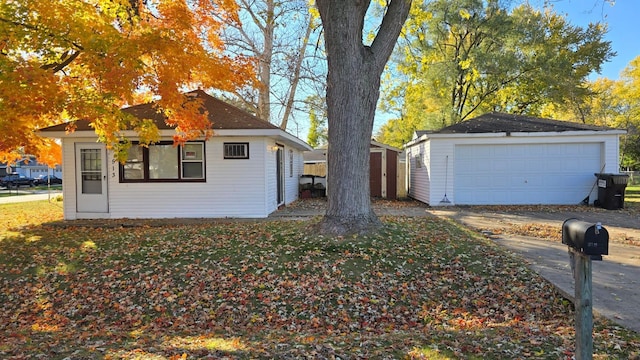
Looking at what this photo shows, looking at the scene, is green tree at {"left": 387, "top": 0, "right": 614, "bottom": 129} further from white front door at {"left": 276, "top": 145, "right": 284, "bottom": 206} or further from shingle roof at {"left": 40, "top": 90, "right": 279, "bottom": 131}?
shingle roof at {"left": 40, "top": 90, "right": 279, "bottom": 131}

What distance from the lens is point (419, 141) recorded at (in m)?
16.5

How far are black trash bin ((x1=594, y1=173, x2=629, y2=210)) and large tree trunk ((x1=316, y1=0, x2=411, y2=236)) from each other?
10.0 meters

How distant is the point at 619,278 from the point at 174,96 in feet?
31.5

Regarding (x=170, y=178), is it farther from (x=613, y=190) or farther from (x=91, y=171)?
(x=613, y=190)

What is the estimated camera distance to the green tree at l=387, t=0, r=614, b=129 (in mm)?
21500

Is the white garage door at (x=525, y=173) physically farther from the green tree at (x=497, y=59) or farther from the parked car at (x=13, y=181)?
the parked car at (x=13, y=181)

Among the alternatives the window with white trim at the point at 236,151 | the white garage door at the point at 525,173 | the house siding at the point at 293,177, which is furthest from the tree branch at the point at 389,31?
the house siding at the point at 293,177

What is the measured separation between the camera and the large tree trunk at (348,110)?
24.0 feet

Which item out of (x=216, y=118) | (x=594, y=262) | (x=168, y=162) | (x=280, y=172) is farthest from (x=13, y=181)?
(x=594, y=262)

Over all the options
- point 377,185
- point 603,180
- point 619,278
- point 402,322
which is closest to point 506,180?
point 603,180

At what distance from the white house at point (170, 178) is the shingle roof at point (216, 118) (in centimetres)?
4

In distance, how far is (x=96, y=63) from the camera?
838 cm

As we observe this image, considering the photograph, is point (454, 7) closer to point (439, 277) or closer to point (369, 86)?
point (369, 86)

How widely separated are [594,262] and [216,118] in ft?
32.6
